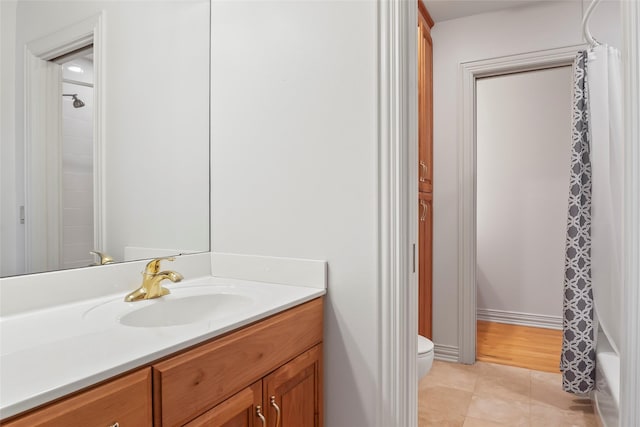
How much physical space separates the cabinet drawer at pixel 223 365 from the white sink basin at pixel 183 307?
12 centimetres

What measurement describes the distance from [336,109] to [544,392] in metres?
2.13

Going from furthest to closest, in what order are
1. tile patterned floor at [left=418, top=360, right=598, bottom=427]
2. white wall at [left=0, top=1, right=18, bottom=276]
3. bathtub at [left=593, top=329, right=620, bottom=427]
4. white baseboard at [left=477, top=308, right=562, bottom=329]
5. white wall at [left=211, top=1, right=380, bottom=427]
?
white baseboard at [left=477, top=308, right=562, bottom=329], tile patterned floor at [left=418, top=360, right=598, bottom=427], bathtub at [left=593, top=329, right=620, bottom=427], white wall at [left=211, top=1, right=380, bottom=427], white wall at [left=0, top=1, right=18, bottom=276]

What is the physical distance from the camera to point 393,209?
4.02 ft

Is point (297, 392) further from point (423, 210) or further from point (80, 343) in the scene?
point (423, 210)

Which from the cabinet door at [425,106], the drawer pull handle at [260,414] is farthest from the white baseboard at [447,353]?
the drawer pull handle at [260,414]

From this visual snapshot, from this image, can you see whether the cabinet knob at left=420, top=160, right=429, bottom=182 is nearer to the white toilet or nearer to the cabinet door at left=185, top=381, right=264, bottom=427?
the white toilet

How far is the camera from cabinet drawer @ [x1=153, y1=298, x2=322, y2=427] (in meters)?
0.76

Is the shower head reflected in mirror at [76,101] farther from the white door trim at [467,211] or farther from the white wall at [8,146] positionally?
the white door trim at [467,211]

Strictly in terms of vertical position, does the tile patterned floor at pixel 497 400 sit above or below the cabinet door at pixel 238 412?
below

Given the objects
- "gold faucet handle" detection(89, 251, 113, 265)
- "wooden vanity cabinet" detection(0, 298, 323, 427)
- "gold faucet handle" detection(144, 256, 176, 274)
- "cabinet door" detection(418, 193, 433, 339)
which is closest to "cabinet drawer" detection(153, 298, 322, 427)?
"wooden vanity cabinet" detection(0, 298, 323, 427)

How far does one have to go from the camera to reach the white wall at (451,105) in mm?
2631

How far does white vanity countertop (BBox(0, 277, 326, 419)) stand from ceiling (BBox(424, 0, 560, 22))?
2.28 metres

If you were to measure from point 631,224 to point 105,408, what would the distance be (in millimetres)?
1294

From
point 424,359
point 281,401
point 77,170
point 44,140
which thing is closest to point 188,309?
point 281,401
